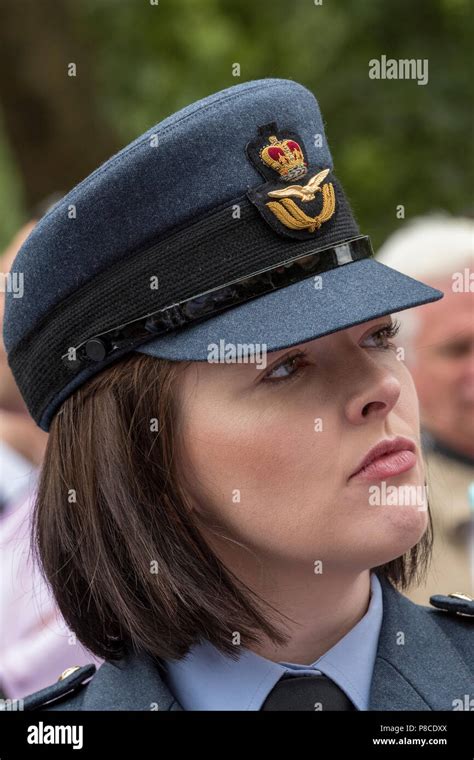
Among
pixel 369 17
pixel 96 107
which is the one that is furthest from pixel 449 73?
pixel 96 107

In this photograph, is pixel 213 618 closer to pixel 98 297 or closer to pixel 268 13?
pixel 98 297

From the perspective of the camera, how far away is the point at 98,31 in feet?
24.9

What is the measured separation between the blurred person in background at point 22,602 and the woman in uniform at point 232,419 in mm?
711

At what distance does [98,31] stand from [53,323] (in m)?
6.03

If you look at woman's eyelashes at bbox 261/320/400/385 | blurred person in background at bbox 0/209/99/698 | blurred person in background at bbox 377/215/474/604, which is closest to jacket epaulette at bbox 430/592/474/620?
woman's eyelashes at bbox 261/320/400/385

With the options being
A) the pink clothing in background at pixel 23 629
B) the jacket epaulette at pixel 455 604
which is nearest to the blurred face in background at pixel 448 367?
the pink clothing in background at pixel 23 629

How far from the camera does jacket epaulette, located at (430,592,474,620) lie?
2.16 m

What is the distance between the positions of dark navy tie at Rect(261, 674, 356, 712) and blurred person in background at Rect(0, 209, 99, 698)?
84cm

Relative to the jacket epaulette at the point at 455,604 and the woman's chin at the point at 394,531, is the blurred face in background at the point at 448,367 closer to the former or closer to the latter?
the jacket epaulette at the point at 455,604

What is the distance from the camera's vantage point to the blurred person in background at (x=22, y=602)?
2.88m

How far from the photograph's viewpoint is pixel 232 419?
1796 millimetres

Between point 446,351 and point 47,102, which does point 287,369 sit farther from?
point 47,102

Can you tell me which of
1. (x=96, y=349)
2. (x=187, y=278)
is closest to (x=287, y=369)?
(x=187, y=278)

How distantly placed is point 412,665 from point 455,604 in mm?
214
